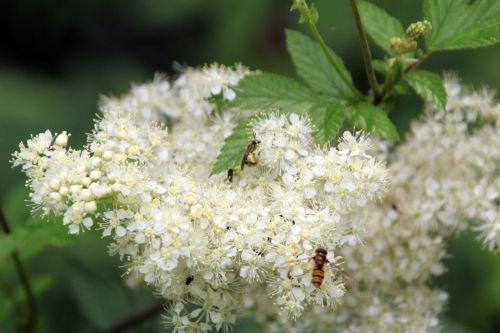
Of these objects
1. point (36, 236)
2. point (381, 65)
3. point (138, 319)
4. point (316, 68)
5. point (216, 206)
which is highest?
point (316, 68)

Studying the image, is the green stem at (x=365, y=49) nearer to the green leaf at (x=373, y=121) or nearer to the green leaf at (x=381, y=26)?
the green leaf at (x=373, y=121)

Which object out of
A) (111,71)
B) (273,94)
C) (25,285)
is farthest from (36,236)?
(111,71)

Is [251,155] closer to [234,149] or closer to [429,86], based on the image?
[234,149]

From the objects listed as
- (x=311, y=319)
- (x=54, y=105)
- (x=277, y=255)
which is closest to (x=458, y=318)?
(x=311, y=319)

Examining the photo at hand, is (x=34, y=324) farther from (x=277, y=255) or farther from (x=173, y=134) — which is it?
(x=277, y=255)

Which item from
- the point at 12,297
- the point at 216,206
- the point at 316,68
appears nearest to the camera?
the point at 216,206

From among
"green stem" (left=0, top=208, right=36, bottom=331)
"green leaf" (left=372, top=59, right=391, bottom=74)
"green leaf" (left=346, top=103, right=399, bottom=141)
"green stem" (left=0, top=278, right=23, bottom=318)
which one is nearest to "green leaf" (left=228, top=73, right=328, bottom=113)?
"green leaf" (left=346, top=103, right=399, bottom=141)

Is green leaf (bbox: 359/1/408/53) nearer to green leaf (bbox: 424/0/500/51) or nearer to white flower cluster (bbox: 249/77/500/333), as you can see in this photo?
green leaf (bbox: 424/0/500/51)
